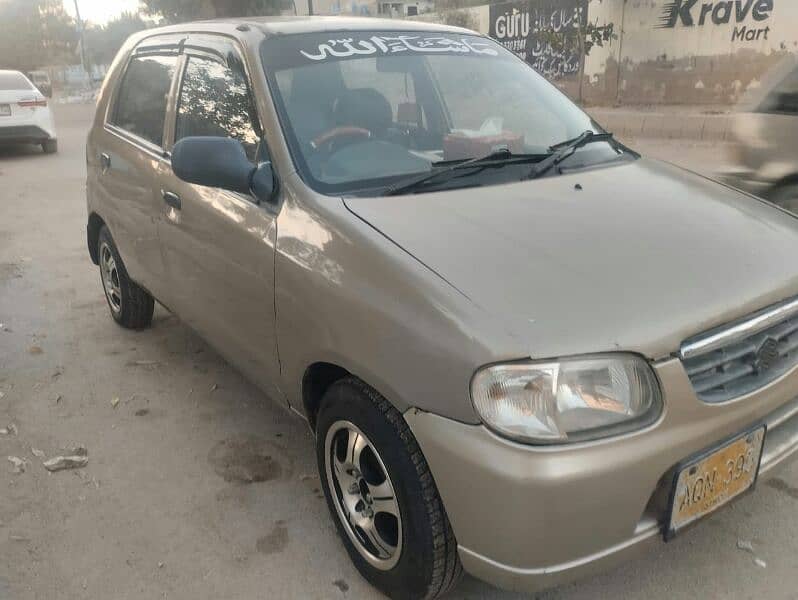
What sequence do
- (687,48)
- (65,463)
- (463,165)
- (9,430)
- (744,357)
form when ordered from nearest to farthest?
(744,357) → (463,165) → (65,463) → (9,430) → (687,48)

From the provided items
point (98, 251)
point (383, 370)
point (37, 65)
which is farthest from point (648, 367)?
point (37, 65)

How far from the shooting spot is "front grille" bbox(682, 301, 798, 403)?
6.37ft

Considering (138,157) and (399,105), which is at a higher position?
(399,105)

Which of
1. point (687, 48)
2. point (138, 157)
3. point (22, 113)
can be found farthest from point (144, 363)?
point (687, 48)

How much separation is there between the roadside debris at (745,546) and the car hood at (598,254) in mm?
948

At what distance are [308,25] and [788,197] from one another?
319 centimetres

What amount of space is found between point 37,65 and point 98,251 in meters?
53.5

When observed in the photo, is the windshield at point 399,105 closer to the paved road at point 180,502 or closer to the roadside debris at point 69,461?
the paved road at point 180,502

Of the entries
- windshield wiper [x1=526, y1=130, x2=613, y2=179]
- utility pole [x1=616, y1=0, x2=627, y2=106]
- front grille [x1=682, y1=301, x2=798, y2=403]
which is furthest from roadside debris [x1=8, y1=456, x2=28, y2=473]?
utility pole [x1=616, y1=0, x2=627, y2=106]

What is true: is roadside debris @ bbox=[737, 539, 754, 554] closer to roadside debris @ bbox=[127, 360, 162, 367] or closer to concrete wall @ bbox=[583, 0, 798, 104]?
roadside debris @ bbox=[127, 360, 162, 367]

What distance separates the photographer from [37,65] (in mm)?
50531

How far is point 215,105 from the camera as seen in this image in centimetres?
310

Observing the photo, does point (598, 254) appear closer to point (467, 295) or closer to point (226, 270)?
point (467, 295)

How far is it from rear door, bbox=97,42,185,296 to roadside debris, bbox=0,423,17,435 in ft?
3.02
